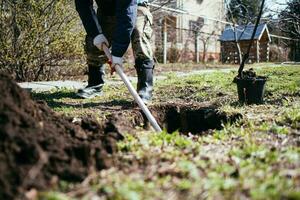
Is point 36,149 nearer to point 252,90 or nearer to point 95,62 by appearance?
point 252,90

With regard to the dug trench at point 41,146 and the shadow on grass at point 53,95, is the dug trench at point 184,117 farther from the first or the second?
the shadow on grass at point 53,95

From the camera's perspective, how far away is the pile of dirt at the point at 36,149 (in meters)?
1.73

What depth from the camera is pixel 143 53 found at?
503 centimetres

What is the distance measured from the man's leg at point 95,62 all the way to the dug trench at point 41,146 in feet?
8.62

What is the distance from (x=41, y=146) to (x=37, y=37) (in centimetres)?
551

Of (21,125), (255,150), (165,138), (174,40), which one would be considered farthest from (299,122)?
(174,40)

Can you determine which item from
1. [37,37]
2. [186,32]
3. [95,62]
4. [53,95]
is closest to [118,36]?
[95,62]

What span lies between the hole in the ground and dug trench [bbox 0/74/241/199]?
5.49 ft

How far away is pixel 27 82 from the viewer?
743 cm

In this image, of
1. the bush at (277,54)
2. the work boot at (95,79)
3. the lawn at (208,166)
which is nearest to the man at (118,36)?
the work boot at (95,79)

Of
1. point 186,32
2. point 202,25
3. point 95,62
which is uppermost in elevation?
point 202,25

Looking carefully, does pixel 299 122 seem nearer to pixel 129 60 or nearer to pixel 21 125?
pixel 21 125

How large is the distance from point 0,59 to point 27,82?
669 millimetres

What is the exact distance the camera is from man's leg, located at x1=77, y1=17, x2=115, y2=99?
5363mm
